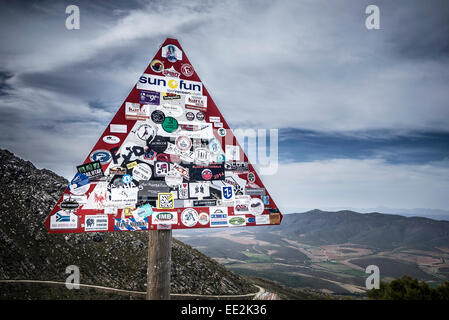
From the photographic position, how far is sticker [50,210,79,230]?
663 centimetres

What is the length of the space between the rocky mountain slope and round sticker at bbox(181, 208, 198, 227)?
461 inches

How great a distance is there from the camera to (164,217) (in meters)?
7.25

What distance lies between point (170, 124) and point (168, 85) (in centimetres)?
119

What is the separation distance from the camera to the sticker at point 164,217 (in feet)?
23.5

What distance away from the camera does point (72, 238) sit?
1911cm

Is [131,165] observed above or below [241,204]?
above

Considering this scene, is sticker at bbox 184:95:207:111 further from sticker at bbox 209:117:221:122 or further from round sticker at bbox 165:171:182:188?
round sticker at bbox 165:171:182:188

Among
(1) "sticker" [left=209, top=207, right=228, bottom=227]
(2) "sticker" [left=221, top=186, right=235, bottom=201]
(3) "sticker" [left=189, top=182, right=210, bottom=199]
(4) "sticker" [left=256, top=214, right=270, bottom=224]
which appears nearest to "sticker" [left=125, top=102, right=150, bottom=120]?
(3) "sticker" [left=189, top=182, right=210, bottom=199]

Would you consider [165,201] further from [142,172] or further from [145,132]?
[145,132]

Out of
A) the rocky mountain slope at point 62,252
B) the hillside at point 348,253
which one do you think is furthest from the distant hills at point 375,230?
the rocky mountain slope at point 62,252

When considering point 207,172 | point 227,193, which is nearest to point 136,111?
point 207,172
